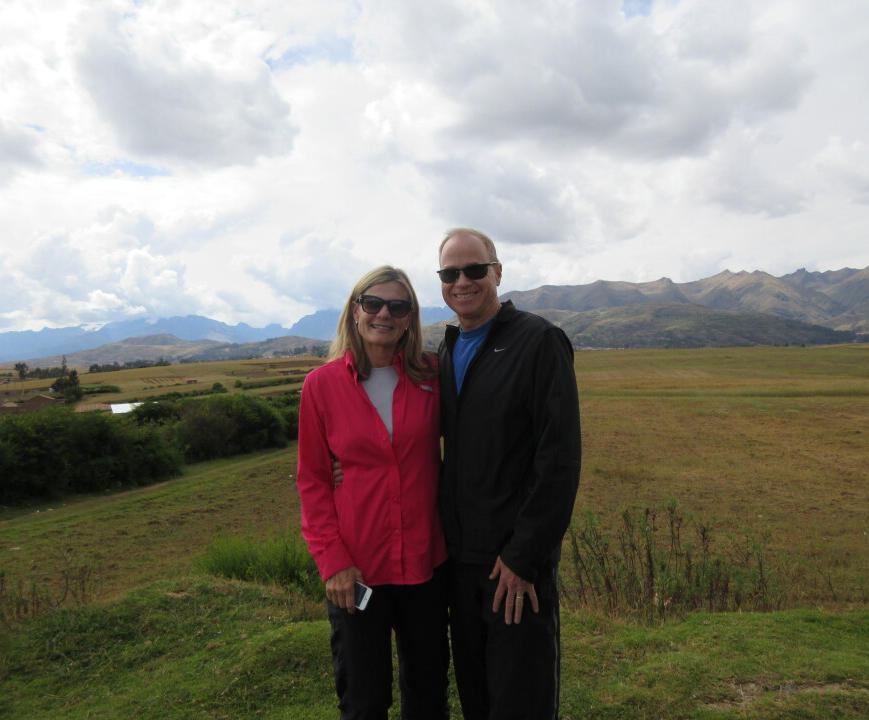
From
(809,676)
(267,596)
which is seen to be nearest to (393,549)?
(809,676)

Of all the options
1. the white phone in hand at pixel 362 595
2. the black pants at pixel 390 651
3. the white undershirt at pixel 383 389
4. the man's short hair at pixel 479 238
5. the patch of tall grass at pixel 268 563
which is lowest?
the patch of tall grass at pixel 268 563

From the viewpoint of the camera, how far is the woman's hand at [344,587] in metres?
2.69

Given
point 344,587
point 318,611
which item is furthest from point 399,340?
point 318,611

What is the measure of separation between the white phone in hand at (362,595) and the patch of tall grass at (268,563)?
3.92m

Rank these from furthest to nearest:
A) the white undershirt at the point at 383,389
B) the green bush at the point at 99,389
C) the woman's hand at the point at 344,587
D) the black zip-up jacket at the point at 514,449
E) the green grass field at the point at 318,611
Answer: the green bush at the point at 99,389 < the green grass field at the point at 318,611 < the white undershirt at the point at 383,389 < the woman's hand at the point at 344,587 < the black zip-up jacket at the point at 514,449

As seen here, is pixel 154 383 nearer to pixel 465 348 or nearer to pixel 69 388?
pixel 69 388

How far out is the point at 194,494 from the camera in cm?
1980

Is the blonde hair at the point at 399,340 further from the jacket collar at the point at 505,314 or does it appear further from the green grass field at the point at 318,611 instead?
the green grass field at the point at 318,611

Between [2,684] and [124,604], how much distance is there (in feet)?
3.59

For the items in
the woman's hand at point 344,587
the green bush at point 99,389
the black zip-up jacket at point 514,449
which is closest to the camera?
the black zip-up jacket at point 514,449

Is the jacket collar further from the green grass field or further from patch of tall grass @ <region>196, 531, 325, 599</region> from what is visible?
patch of tall grass @ <region>196, 531, 325, 599</region>

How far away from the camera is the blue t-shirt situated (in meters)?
2.86

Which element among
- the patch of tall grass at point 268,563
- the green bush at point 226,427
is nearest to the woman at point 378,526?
the patch of tall grass at point 268,563

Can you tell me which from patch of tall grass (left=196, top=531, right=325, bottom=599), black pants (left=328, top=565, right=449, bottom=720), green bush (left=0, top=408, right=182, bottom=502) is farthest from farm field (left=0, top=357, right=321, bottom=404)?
black pants (left=328, top=565, right=449, bottom=720)
